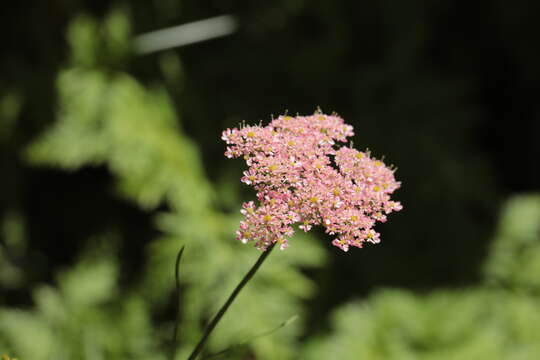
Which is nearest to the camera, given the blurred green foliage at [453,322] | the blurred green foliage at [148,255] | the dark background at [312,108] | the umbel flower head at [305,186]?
the umbel flower head at [305,186]

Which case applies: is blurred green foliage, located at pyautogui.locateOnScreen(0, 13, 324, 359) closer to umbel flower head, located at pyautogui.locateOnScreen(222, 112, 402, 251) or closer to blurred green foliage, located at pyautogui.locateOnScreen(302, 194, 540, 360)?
blurred green foliage, located at pyautogui.locateOnScreen(302, 194, 540, 360)

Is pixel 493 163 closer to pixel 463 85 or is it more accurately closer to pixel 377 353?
pixel 463 85

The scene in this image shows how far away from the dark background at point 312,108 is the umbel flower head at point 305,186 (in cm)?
171

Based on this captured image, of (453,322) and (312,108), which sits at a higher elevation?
(312,108)

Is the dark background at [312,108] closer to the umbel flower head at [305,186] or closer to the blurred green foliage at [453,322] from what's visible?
the blurred green foliage at [453,322]

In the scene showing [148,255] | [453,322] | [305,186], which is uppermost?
[453,322]

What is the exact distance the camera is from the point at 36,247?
2.91 metres

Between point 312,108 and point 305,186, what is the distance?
6.82 ft

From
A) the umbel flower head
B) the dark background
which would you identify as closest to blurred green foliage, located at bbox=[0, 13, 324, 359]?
the dark background

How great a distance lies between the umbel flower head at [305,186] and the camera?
721 millimetres

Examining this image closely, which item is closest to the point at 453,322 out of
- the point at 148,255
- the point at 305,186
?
the point at 148,255

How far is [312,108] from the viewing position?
278 cm

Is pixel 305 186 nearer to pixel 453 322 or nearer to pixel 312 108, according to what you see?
pixel 453 322

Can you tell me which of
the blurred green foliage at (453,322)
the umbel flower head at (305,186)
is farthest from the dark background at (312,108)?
the umbel flower head at (305,186)
